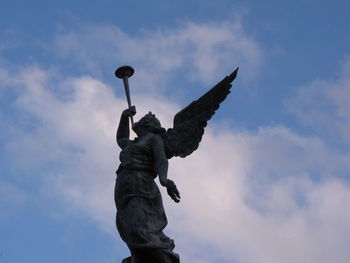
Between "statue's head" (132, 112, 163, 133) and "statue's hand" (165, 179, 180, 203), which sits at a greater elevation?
"statue's head" (132, 112, 163, 133)

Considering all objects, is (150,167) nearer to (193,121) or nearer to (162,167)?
(162,167)

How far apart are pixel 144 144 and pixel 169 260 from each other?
1.94 m

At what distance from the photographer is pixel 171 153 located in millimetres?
12508

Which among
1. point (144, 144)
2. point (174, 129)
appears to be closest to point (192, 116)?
point (174, 129)

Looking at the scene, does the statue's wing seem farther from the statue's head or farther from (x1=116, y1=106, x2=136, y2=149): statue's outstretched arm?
(x1=116, y1=106, x2=136, y2=149): statue's outstretched arm

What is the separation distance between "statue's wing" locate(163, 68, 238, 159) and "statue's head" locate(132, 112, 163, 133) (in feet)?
0.63

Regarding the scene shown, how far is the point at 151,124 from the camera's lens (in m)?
12.6

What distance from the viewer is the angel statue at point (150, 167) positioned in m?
11.3

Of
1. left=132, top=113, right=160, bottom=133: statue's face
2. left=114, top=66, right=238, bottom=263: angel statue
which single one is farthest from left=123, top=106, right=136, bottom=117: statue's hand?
left=132, top=113, right=160, bottom=133: statue's face

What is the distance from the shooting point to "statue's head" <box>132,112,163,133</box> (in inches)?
496

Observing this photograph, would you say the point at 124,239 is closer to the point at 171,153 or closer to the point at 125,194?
the point at 125,194

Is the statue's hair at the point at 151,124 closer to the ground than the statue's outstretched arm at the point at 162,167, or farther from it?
farther from it

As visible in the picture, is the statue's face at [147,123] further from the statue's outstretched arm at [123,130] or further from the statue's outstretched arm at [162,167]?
the statue's outstretched arm at [162,167]

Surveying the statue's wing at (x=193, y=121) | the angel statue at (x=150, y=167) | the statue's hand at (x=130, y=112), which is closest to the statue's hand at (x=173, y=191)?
the angel statue at (x=150, y=167)
